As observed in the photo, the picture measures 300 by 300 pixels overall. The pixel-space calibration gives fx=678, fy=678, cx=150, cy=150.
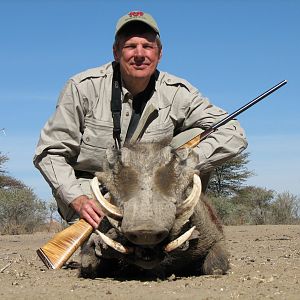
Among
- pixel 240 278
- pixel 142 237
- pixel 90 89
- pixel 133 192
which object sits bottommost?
pixel 240 278

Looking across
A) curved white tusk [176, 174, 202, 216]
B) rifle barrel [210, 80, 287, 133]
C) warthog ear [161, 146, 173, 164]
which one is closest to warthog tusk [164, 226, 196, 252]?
curved white tusk [176, 174, 202, 216]

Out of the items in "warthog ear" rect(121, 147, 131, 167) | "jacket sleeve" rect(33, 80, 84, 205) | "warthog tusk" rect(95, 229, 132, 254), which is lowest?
"warthog tusk" rect(95, 229, 132, 254)

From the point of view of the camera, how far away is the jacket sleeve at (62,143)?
586 centimetres

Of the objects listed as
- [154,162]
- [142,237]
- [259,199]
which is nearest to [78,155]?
[154,162]

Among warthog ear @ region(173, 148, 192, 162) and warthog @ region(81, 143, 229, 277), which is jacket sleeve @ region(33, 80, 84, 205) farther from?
warthog ear @ region(173, 148, 192, 162)

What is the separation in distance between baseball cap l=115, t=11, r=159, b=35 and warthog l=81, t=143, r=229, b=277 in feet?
5.80

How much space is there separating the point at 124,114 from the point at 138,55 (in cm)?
56

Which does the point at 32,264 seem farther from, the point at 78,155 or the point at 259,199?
the point at 259,199

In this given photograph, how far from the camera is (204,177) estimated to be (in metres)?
6.21

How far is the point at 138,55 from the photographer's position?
20.5ft

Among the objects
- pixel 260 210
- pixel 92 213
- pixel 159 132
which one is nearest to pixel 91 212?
pixel 92 213

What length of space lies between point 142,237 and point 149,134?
7.45 ft

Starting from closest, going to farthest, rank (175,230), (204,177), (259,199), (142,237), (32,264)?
(142,237) < (175,230) < (204,177) < (32,264) < (259,199)

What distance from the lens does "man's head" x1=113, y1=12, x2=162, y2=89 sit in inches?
246
